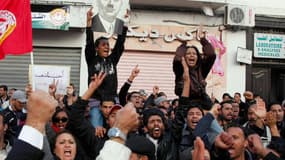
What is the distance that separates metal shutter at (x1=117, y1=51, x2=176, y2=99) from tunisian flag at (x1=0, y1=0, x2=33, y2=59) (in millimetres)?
7852

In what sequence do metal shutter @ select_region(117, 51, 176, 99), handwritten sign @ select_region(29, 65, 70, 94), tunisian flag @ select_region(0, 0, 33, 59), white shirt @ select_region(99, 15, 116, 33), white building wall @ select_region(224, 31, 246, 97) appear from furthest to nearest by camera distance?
white building wall @ select_region(224, 31, 246, 97), metal shutter @ select_region(117, 51, 176, 99), handwritten sign @ select_region(29, 65, 70, 94), white shirt @ select_region(99, 15, 116, 33), tunisian flag @ select_region(0, 0, 33, 59)

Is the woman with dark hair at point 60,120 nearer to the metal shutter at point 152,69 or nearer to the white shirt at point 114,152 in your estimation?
the white shirt at point 114,152

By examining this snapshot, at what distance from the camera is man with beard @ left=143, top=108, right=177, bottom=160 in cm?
537

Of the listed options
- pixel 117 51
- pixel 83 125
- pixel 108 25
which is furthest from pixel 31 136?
pixel 108 25

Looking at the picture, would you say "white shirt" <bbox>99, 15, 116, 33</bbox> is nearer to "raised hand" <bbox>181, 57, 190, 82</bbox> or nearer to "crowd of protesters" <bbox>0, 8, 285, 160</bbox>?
"crowd of protesters" <bbox>0, 8, 285, 160</bbox>

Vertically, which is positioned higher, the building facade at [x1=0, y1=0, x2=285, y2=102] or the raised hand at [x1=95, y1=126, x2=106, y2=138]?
the building facade at [x1=0, y1=0, x2=285, y2=102]

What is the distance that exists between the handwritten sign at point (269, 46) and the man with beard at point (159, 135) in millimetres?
10227

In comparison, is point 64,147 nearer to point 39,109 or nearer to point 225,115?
point 39,109

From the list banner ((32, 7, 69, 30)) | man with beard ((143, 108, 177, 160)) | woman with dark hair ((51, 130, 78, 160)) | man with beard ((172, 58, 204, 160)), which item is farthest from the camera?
banner ((32, 7, 69, 30))

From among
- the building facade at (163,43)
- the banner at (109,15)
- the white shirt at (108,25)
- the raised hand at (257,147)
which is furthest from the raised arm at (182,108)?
the building facade at (163,43)

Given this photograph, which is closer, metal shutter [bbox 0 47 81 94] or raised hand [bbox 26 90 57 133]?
raised hand [bbox 26 90 57 133]

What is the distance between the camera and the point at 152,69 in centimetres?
1534

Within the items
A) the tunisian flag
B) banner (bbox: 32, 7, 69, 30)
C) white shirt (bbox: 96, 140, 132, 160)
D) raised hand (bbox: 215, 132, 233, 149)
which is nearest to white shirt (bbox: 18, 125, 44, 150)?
white shirt (bbox: 96, 140, 132, 160)

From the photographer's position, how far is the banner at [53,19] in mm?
13922
